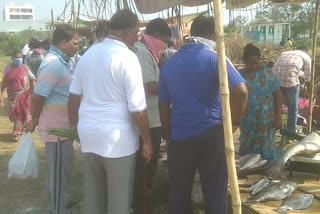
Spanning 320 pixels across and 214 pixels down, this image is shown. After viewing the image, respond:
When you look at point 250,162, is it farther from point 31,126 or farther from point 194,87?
point 31,126

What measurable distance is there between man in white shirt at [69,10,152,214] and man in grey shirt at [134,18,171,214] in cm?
58

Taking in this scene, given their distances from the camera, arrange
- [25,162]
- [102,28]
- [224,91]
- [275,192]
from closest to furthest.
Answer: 1. [224,91]
2. [275,192]
3. [102,28]
4. [25,162]

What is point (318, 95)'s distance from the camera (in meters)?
6.39

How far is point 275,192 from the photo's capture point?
10.2 feet

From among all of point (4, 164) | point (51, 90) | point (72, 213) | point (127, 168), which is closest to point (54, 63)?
point (51, 90)

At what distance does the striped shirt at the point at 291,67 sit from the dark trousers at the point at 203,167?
4.10 m

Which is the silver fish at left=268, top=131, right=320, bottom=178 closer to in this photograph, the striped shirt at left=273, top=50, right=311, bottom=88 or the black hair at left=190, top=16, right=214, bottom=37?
the black hair at left=190, top=16, right=214, bottom=37

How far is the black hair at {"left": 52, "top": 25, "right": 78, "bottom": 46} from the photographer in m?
3.42

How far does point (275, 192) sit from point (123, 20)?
5.98ft

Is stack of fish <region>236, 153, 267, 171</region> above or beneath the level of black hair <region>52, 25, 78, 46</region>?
beneath

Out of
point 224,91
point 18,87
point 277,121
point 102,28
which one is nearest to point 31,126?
point 102,28

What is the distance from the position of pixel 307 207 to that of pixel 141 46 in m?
1.92

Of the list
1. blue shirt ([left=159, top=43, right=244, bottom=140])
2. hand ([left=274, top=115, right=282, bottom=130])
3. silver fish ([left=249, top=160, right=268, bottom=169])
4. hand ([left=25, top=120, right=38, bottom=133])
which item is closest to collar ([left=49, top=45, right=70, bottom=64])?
hand ([left=25, top=120, right=38, bottom=133])

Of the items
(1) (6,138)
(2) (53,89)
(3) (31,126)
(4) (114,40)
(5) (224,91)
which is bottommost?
(1) (6,138)
